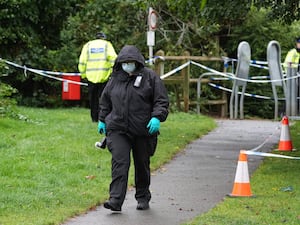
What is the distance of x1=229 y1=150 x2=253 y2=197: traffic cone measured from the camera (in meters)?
9.20

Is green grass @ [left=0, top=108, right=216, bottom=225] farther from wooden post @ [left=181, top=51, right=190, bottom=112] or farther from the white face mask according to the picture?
wooden post @ [left=181, top=51, right=190, bottom=112]

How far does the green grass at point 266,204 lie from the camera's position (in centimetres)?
797

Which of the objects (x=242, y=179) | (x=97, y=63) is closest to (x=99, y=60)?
(x=97, y=63)

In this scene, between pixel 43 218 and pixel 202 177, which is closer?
pixel 43 218

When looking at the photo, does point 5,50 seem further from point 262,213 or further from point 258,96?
point 262,213

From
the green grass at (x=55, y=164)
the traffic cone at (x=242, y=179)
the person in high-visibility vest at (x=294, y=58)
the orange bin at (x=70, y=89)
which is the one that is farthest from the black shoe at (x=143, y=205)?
the person in high-visibility vest at (x=294, y=58)

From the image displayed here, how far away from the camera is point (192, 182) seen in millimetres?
10523

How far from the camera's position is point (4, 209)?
815cm

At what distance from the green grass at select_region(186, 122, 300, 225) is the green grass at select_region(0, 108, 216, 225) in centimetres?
137

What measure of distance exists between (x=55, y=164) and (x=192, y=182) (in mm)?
1823

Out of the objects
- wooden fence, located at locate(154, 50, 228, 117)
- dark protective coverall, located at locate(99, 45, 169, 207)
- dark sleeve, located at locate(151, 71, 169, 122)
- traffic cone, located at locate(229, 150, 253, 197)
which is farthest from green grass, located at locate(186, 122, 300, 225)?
wooden fence, located at locate(154, 50, 228, 117)

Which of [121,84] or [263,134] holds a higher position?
[121,84]

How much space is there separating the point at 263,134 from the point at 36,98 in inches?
283

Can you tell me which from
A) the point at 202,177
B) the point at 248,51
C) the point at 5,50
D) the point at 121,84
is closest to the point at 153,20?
the point at 248,51
